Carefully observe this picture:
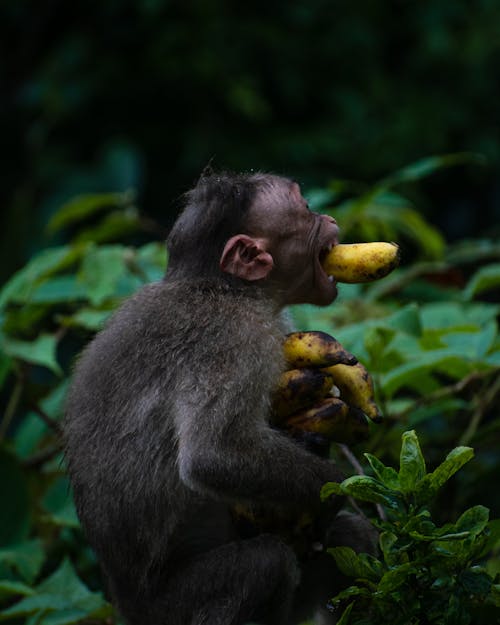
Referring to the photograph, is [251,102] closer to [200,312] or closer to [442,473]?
[200,312]

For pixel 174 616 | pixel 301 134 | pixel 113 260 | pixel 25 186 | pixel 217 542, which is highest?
pixel 301 134

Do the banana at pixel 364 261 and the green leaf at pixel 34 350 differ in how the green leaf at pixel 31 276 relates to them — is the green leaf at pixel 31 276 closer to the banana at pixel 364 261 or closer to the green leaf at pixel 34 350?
the green leaf at pixel 34 350

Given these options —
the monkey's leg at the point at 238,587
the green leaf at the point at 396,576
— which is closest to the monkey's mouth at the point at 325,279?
the monkey's leg at the point at 238,587

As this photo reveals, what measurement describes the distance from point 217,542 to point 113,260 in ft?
4.92

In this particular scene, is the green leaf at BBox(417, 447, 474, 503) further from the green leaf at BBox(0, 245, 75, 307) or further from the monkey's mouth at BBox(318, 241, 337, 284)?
the green leaf at BBox(0, 245, 75, 307)

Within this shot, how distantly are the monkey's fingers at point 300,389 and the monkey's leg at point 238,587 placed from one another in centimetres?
33

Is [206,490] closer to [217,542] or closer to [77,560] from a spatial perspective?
[217,542]

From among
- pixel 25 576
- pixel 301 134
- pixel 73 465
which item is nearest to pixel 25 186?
pixel 301 134

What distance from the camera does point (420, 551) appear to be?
2.16 metres

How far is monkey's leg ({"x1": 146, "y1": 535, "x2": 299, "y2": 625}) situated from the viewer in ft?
8.50

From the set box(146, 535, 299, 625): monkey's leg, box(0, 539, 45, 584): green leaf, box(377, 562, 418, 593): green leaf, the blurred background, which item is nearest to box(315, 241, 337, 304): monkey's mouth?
box(146, 535, 299, 625): monkey's leg

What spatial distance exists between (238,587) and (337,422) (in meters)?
0.45

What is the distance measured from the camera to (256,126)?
8203mm

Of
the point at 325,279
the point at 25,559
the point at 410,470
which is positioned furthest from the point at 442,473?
the point at 25,559
